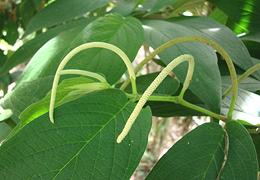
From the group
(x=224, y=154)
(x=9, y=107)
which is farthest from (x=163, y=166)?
(x=9, y=107)

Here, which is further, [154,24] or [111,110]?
[154,24]

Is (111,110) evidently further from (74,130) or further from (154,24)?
(154,24)

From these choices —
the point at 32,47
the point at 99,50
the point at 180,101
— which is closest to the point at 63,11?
the point at 32,47

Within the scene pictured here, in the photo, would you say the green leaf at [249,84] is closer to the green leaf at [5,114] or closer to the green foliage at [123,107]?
the green foliage at [123,107]

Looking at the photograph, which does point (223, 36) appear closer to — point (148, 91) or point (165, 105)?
point (165, 105)

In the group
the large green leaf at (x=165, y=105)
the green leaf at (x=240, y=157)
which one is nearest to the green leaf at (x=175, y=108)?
the large green leaf at (x=165, y=105)

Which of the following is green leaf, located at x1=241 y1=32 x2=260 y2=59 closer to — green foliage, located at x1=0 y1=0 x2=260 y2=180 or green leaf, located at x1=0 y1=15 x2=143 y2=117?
green foliage, located at x1=0 y1=0 x2=260 y2=180
